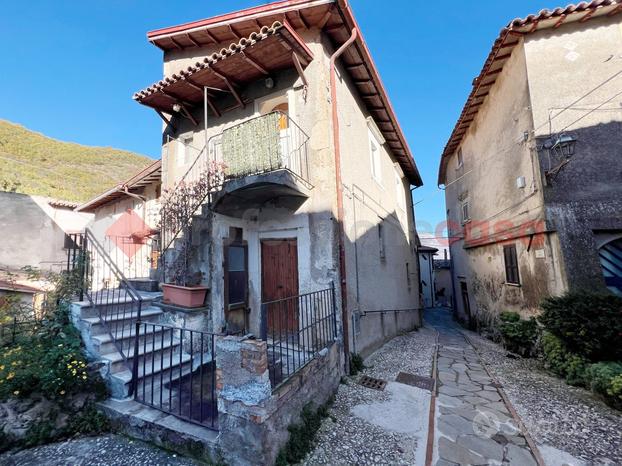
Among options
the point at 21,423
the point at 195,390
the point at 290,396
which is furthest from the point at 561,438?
the point at 21,423

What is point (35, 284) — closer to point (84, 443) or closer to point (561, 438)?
point (84, 443)

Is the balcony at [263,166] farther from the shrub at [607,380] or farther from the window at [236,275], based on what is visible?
the shrub at [607,380]

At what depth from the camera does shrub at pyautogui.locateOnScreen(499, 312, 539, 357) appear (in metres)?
6.60

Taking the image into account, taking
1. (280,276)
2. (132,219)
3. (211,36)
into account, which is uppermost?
(211,36)

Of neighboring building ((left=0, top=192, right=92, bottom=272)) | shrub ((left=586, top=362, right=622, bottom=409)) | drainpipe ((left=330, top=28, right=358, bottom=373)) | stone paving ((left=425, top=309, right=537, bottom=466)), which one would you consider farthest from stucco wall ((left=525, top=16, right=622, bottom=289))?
neighboring building ((left=0, top=192, right=92, bottom=272))

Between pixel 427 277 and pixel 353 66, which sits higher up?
pixel 353 66

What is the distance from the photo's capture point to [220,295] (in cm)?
565

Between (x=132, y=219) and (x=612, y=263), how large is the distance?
15.7 meters

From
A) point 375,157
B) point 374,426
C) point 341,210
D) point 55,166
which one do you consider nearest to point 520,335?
point 374,426

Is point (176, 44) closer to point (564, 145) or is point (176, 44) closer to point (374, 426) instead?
point (374, 426)

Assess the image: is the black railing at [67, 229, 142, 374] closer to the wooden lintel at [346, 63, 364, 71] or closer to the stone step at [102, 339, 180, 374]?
the stone step at [102, 339, 180, 374]

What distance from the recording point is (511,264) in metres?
8.34

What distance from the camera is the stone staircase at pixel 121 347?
3.90m

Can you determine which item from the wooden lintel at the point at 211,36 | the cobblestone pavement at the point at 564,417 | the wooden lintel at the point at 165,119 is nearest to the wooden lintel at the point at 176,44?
the wooden lintel at the point at 211,36
